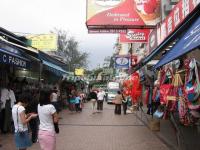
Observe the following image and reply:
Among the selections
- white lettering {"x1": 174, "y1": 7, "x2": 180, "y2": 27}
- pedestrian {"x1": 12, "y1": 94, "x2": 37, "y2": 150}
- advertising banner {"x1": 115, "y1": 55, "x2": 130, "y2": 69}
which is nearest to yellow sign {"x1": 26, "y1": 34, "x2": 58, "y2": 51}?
advertising banner {"x1": 115, "y1": 55, "x2": 130, "y2": 69}

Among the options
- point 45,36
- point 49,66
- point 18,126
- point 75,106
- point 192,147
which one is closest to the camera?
point 18,126

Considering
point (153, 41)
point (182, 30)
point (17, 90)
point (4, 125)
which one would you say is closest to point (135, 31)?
point (153, 41)

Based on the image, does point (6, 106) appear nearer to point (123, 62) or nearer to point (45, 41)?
point (45, 41)

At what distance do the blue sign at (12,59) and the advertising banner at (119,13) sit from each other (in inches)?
250

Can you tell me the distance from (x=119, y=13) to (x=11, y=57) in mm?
8407

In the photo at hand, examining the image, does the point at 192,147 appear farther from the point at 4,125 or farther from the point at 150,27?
the point at 150,27

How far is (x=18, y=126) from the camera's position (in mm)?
8383

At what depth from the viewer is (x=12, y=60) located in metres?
12.1

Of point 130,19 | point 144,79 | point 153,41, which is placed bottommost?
point 144,79

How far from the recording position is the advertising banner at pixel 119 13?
1925 centimetres

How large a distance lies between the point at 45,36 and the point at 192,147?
1687cm

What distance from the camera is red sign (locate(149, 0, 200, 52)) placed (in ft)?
36.8

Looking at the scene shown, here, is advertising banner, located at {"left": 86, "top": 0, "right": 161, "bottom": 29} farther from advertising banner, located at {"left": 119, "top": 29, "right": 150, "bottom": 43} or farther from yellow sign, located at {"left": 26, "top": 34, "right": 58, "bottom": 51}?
yellow sign, located at {"left": 26, "top": 34, "right": 58, "bottom": 51}

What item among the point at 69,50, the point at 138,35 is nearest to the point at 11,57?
the point at 138,35
